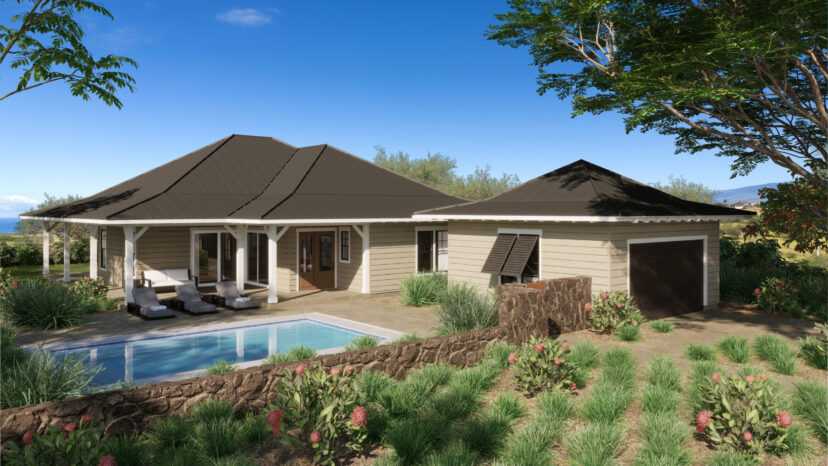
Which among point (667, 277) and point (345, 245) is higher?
point (345, 245)

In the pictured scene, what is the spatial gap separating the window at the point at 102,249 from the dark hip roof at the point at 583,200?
45.6 ft

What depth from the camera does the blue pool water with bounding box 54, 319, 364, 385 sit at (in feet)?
33.2

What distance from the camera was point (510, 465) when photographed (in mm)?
5520

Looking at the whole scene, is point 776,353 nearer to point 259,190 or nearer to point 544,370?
point 544,370

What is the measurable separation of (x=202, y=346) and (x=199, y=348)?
18 centimetres

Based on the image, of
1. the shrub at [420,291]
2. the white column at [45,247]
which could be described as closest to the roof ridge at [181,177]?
the white column at [45,247]

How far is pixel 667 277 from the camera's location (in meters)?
14.6

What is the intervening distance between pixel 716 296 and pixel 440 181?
35.6 m

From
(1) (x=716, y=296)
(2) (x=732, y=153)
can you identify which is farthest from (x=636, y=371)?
(2) (x=732, y=153)

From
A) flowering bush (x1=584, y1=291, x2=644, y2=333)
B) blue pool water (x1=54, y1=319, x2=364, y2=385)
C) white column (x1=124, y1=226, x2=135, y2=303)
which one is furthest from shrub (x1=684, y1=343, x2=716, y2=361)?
white column (x1=124, y1=226, x2=135, y2=303)

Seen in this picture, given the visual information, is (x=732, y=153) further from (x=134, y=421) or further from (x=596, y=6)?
(x=134, y=421)

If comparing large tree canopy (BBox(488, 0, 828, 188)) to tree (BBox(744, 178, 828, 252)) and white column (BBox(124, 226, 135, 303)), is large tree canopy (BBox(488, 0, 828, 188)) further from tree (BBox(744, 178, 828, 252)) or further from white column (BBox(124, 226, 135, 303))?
white column (BBox(124, 226, 135, 303))

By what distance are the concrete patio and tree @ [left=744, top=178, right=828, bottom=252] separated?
9876 mm

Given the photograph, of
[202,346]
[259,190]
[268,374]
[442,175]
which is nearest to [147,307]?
[202,346]
